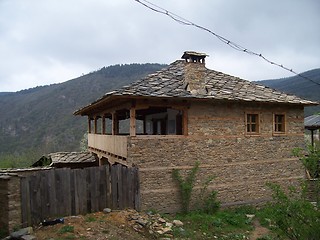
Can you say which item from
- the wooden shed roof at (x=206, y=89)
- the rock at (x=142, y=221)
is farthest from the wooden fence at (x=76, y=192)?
the wooden shed roof at (x=206, y=89)

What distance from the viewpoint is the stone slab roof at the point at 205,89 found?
1121cm

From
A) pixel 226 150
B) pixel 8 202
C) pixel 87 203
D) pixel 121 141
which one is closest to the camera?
pixel 8 202

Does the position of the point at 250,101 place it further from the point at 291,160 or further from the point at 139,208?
the point at 139,208

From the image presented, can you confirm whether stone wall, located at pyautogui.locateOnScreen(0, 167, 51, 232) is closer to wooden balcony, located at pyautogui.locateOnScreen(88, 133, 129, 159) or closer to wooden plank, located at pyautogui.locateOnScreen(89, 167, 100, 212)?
wooden plank, located at pyautogui.locateOnScreen(89, 167, 100, 212)

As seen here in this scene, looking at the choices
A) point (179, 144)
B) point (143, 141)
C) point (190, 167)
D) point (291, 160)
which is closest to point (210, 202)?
point (190, 167)

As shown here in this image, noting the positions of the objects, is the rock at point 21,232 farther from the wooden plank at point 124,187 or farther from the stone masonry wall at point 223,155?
the stone masonry wall at point 223,155

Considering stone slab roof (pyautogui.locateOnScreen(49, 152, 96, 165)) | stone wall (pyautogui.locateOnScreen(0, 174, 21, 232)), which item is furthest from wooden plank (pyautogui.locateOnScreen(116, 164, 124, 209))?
stone slab roof (pyautogui.locateOnScreen(49, 152, 96, 165))

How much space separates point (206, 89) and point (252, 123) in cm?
250

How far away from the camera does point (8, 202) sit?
8281 millimetres

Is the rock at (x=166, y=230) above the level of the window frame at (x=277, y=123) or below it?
below

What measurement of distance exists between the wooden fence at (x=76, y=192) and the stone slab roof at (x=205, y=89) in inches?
103

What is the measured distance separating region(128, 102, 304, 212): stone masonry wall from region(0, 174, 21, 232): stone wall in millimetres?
3854

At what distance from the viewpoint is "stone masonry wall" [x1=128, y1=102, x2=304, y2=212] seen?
1137 cm

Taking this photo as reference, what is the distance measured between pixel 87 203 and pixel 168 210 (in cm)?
308
